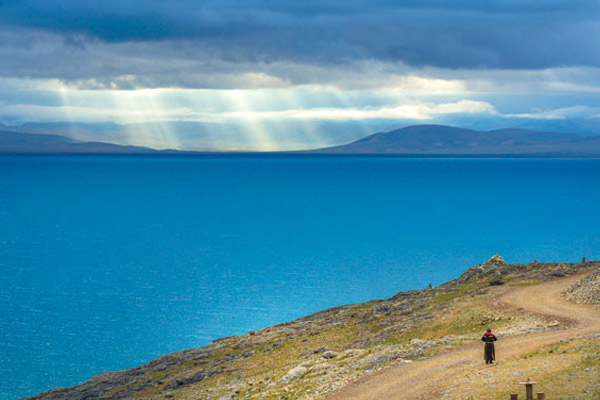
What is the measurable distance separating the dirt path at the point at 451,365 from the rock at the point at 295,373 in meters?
6.46

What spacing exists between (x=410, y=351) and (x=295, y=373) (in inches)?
331

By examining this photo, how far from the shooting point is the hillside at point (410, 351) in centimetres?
3950

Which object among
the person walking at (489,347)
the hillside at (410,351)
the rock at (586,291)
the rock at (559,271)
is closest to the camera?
the hillside at (410,351)

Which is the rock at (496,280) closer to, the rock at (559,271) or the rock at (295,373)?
the rock at (559,271)

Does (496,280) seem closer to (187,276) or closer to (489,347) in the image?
(489,347)

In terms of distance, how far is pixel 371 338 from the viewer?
2335 inches

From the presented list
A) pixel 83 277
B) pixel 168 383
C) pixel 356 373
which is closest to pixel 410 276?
pixel 83 277

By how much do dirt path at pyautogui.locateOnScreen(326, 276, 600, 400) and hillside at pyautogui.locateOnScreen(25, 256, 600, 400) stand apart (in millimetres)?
82

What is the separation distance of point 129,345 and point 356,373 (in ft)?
157

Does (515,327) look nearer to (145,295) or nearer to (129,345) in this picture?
(129,345)

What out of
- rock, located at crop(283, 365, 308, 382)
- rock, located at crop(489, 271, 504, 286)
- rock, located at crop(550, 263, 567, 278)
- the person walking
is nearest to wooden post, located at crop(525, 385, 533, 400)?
the person walking

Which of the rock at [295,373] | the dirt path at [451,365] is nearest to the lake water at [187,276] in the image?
the rock at [295,373]

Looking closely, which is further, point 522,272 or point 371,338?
point 522,272

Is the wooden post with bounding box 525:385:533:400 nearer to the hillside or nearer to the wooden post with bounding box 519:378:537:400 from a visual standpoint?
the wooden post with bounding box 519:378:537:400
